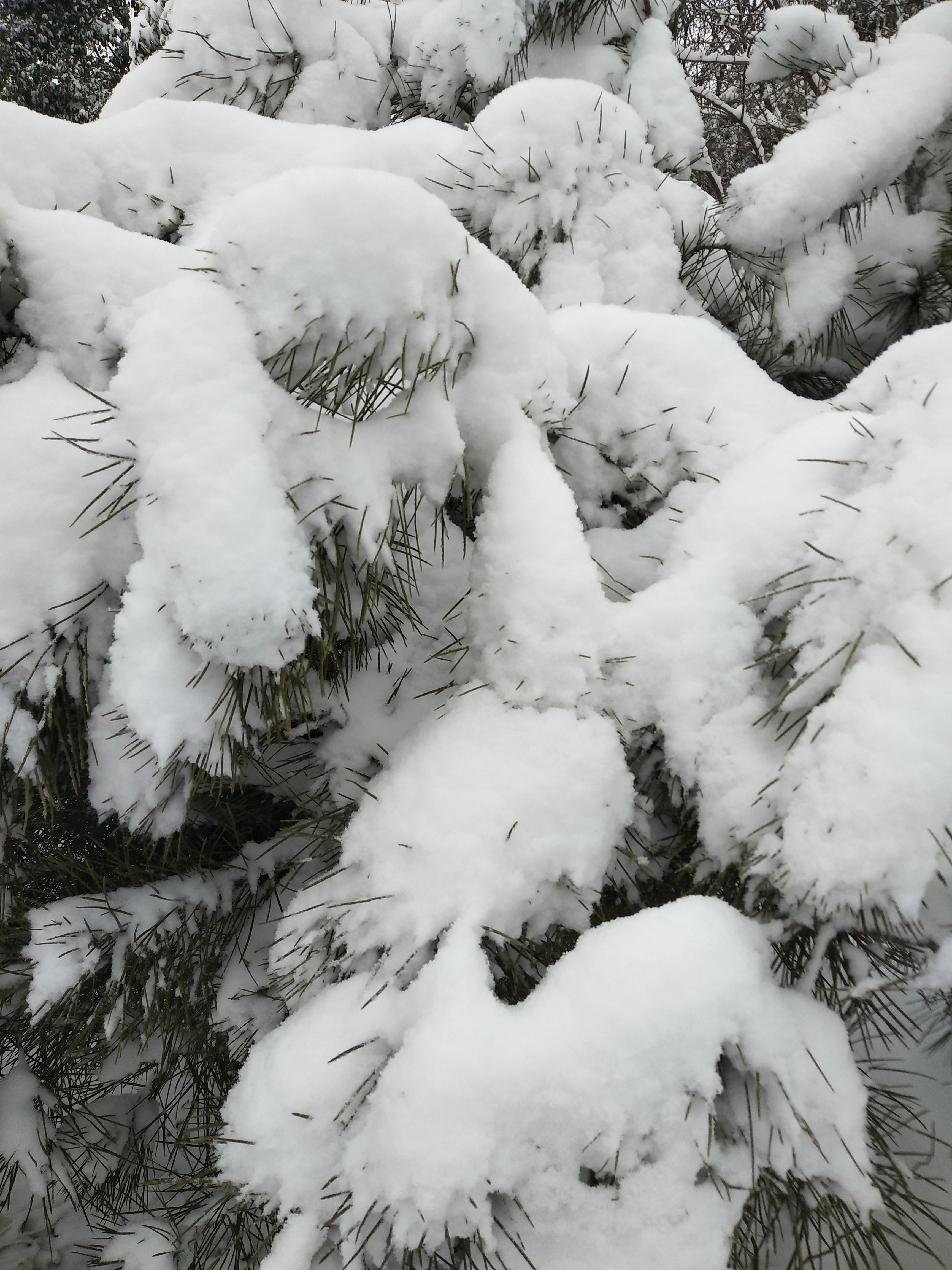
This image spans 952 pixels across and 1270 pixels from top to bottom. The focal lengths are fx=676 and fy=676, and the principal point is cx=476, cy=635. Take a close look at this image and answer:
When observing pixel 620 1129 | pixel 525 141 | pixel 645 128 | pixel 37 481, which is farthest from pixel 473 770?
pixel 645 128

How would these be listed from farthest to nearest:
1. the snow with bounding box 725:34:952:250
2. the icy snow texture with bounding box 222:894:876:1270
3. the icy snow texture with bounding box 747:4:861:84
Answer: the icy snow texture with bounding box 747:4:861:84 < the snow with bounding box 725:34:952:250 < the icy snow texture with bounding box 222:894:876:1270

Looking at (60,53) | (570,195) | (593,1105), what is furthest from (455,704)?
(60,53)

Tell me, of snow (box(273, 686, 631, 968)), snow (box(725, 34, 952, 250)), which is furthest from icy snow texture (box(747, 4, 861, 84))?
snow (box(273, 686, 631, 968))

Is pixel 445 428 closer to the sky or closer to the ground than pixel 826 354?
closer to the sky

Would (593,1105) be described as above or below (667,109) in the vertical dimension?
below

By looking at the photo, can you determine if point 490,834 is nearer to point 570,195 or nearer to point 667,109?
point 570,195

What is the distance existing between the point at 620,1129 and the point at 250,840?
2.23 feet

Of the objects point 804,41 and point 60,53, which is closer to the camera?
point 804,41

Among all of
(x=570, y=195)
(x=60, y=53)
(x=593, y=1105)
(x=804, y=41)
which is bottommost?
(x=593, y=1105)

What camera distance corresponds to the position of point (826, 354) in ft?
3.77

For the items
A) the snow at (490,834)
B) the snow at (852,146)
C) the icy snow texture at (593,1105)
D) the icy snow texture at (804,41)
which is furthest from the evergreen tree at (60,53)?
the icy snow texture at (593,1105)

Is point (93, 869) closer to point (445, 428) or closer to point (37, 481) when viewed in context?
point (37, 481)

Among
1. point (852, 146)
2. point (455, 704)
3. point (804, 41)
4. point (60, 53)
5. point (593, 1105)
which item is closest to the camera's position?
point (593, 1105)

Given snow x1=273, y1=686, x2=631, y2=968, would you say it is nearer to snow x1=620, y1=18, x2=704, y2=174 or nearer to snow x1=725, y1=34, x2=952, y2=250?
snow x1=725, y1=34, x2=952, y2=250
